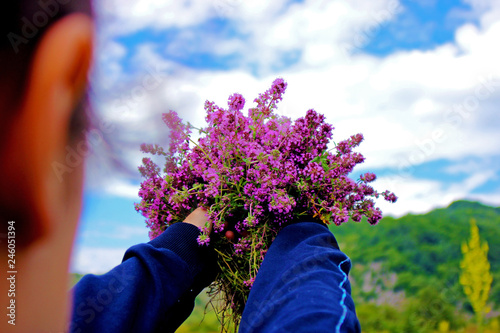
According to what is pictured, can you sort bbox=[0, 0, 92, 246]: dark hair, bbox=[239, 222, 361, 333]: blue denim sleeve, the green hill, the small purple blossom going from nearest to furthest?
bbox=[0, 0, 92, 246]: dark hair
bbox=[239, 222, 361, 333]: blue denim sleeve
the small purple blossom
the green hill

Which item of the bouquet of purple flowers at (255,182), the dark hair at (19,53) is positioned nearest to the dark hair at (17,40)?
the dark hair at (19,53)

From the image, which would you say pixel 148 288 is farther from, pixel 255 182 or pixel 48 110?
pixel 48 110

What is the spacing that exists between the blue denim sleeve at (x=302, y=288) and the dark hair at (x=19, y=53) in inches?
24.8

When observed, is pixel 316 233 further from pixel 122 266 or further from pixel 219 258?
pixel 122 266

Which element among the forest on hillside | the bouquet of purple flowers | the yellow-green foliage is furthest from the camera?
the forest on hillside

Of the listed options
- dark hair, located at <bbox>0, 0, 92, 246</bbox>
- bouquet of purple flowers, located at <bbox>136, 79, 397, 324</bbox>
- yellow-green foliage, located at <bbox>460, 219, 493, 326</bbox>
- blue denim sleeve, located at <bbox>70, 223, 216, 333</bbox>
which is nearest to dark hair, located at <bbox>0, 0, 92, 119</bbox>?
dark hair, located at <bbox>0, 0, 92, 246</bbox>

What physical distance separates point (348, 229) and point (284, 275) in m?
13.1

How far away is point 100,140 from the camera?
62cm

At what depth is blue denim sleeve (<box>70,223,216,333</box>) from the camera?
3.55 ft

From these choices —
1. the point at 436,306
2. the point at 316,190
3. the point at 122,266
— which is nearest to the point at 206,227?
the point at 122,266

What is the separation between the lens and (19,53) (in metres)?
0.54

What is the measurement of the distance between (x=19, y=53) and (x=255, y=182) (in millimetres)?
998

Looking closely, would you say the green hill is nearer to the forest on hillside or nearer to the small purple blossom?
the forest on hillside

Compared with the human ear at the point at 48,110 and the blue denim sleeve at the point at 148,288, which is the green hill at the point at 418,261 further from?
the human ear at the point at 48,110
